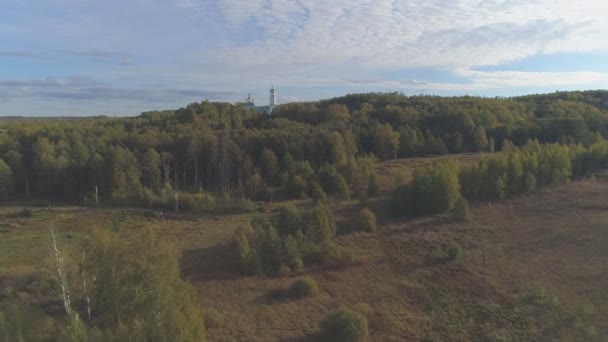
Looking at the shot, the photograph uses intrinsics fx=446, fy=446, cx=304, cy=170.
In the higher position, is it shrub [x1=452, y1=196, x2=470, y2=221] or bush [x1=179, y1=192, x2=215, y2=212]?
shrub [x1=452, y1=196, x2=470, y2=221]

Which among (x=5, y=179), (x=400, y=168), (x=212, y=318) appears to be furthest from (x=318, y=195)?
(x=5, y=179)

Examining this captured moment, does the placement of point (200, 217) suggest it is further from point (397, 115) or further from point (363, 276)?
point (397, 115)

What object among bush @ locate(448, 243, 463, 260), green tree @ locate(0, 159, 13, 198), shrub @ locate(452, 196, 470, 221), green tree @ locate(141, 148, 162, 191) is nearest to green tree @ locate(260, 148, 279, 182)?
green tree @ locate(141, 148, 162, 191)

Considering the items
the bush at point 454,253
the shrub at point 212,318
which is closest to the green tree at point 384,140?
the bush at point 454,253

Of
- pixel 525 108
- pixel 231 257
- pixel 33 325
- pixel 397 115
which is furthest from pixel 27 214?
pixel 525 108

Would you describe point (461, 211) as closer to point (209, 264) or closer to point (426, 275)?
point (426, 275)

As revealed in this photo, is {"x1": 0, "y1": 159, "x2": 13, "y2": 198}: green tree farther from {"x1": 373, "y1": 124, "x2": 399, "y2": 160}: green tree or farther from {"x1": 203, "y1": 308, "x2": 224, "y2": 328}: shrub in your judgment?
{"x1": 373, "y1": 124, "x2": 399, "y2": 160}: green tree
